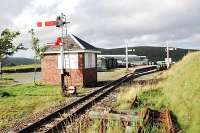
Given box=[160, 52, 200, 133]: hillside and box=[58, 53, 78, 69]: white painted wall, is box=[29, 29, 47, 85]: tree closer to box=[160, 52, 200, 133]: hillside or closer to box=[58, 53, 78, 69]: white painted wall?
box=[58, 53, 78, 69]: white painted wall

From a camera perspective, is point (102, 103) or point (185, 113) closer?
point (185, 113)

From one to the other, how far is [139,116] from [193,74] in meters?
5.27

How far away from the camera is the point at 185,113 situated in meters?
12.1

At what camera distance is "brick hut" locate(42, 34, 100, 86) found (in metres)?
32.1

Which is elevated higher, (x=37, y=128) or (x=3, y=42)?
(x=3, y=42)

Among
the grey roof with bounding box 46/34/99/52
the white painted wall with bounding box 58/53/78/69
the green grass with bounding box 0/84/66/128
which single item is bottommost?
the green grass with bounding box 0/84/66/128

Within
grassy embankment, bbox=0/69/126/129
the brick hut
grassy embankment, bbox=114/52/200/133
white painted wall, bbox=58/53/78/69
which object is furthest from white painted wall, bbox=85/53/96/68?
grassy embankment, bbox=114/52/200/133

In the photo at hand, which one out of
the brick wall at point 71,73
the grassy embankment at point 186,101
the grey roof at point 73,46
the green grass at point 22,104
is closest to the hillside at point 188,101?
the grassy embankment at point 186,101

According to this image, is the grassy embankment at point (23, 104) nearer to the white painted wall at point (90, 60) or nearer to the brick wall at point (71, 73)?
the brick wall at point (71, 73)

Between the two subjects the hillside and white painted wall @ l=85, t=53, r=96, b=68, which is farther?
white painted wall @ l=85, t=53, r=96, b=68

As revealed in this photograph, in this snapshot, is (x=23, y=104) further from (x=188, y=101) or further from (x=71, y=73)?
(x=71, y=73)

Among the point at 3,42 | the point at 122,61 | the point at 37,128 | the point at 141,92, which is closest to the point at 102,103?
the point at 141,92

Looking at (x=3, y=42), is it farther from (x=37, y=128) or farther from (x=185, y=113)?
(x=185, y=113)

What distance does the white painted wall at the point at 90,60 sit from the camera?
33.1m
